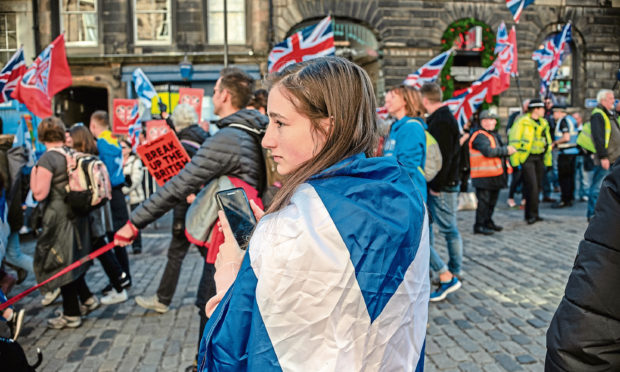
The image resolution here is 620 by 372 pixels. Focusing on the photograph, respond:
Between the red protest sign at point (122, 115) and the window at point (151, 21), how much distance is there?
7.25 m

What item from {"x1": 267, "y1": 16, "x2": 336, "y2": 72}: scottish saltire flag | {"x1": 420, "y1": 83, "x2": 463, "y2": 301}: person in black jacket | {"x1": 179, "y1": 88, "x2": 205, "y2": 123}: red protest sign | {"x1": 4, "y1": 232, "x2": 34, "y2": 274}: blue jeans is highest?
{"x1": 267, "y1": 16, "x2": 336, "y2": 72}: scottish saltire flag

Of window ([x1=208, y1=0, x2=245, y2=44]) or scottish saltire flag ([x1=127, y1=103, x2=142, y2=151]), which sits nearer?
scottish saltire flag ([x1=127, y1=103, x2=142, y2=151])

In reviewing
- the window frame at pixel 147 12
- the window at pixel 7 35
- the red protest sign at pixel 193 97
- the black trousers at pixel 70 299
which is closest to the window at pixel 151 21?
the window frame at pixel 147 12

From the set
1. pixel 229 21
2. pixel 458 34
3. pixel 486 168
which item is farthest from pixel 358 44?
pixel 486 168

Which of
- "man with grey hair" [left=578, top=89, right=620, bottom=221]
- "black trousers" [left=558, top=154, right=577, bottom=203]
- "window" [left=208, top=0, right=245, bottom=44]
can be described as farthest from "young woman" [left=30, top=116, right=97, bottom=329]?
"window" [left=208, top=0, right=245, bottom=44]

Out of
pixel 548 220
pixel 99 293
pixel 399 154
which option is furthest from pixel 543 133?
pixel 99 293

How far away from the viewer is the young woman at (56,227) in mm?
4164

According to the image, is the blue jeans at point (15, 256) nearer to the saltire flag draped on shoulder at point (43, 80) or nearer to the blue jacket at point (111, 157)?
the blue jacket at point (111, 157)

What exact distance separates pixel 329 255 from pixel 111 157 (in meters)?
5.45

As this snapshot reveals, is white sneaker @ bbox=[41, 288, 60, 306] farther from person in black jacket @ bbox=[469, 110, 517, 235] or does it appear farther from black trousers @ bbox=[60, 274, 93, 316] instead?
person in black jacket @ bbox=[469, 110, 517, 235]

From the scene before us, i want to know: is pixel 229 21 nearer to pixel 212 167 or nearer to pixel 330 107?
pixel 212 167

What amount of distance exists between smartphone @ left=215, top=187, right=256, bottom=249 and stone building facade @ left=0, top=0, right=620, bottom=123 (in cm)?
1580

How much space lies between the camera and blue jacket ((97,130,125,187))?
595cm

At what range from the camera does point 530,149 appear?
27.9 ft
